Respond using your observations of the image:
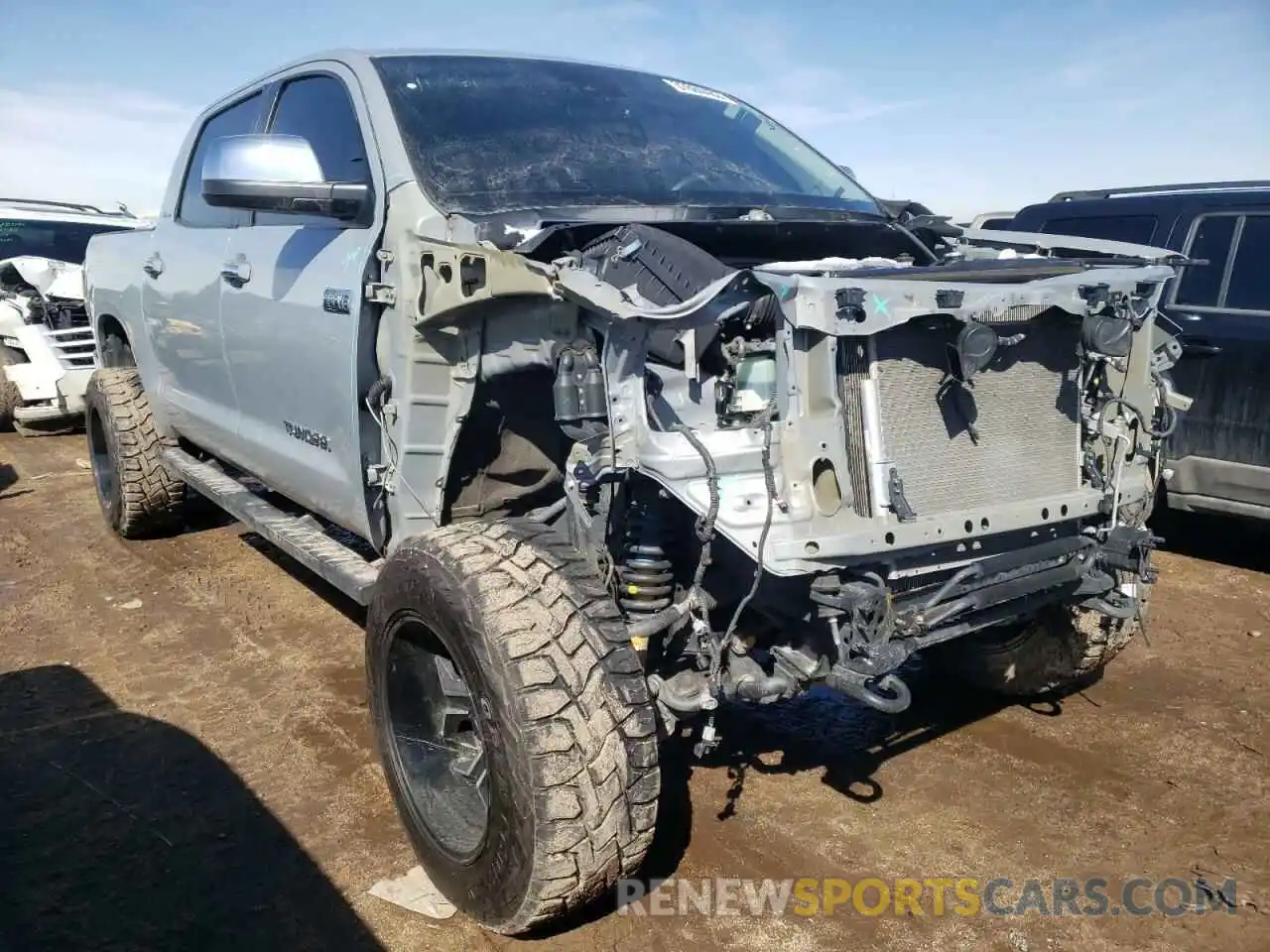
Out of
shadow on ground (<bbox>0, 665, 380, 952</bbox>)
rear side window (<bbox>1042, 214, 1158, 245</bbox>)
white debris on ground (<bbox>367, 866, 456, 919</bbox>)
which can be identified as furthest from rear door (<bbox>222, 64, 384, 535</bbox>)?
rear side window (<bbox>1042, 214, 1158, 245</bbox>)

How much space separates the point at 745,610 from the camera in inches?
109

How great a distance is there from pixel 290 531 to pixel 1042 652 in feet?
9.21

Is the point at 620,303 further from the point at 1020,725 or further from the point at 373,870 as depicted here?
the point at 1020,725

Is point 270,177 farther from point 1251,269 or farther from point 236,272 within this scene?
point 1251,269

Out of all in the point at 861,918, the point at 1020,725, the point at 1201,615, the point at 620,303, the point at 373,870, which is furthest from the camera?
the point at 1201,615

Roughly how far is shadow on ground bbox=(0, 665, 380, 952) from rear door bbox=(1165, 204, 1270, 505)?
5.03m

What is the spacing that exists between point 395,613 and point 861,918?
145 cm

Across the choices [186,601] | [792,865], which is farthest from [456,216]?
[186,601]

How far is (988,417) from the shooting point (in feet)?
8.55

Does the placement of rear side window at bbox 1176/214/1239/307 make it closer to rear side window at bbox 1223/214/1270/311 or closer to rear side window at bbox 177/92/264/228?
rear side window at bbox 1223/214/1270/311

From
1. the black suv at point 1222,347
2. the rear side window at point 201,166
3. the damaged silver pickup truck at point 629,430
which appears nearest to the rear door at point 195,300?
the rear side window at point 201,166

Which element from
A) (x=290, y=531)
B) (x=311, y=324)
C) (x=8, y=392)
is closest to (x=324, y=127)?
(x=311, y=324)

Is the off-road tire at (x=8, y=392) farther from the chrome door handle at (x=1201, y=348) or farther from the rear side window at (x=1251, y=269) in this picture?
the rear side window at (x=1251, y=269)

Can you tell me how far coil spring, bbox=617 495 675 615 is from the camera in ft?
8.64
